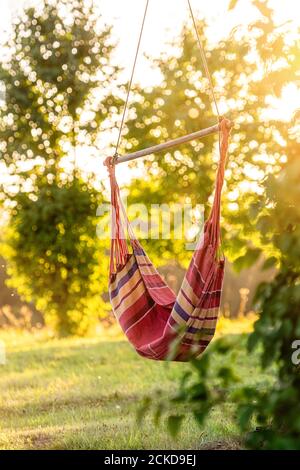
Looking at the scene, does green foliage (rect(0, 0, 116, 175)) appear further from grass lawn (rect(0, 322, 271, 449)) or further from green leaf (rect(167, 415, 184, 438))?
green leaf (rect(167, 415, 184, 438))

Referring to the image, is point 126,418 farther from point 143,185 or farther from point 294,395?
point 143,185

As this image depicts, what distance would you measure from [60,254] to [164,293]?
4.09 meters

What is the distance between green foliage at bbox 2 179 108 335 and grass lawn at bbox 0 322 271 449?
59cm

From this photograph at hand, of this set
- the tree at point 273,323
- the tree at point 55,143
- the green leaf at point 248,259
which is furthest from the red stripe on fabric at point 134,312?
the tree at point 55,143

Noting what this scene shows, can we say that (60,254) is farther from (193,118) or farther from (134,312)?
(134,312)

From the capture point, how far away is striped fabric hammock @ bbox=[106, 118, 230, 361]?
8.50 ft

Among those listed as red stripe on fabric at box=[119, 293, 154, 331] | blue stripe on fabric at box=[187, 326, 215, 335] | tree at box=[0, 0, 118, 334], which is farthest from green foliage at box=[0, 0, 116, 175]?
blue stripe on fabric at box=[187, 326, 215, 335]

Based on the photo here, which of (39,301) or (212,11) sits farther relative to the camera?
(39,301)

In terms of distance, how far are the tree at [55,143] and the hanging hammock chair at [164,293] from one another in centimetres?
375

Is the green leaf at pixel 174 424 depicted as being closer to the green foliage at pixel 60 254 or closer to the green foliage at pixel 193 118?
the green foliage at pixel 193 118

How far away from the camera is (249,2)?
179 centimetres

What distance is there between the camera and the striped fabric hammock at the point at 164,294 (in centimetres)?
259
